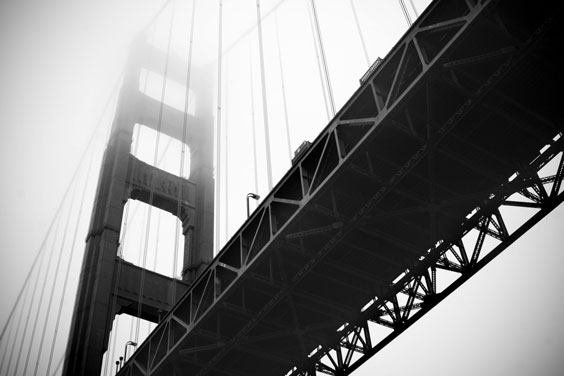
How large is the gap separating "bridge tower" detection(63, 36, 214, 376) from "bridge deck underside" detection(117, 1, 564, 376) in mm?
6366

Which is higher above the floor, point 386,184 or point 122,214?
point 122,214

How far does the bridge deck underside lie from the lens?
11797 millimetres

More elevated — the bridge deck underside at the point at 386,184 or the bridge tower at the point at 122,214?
the bridge tower at the point at 122,214

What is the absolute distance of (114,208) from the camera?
27328 mm

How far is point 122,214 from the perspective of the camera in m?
27.7

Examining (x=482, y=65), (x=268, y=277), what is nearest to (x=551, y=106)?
(x=482, y=65)

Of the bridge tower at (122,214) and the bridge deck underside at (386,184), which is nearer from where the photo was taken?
the bridge deck underside at (386,184)

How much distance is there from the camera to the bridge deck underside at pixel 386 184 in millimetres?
11797

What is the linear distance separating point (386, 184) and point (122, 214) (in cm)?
1715

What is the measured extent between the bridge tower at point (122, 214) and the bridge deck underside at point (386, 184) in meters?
6.37

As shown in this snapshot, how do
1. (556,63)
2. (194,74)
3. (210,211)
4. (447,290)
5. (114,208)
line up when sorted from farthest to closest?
(194,74)
(210,211)
(114,208)
(447,290)
(556,63)

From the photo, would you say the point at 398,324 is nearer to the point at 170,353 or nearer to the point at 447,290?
the point at 447,290

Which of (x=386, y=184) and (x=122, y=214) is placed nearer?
(x=386, y=184)

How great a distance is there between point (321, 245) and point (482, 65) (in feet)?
19.6
